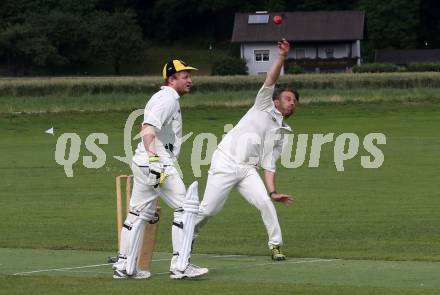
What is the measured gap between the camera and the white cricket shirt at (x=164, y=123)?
12.7 m

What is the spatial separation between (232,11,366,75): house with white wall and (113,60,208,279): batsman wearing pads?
353ft

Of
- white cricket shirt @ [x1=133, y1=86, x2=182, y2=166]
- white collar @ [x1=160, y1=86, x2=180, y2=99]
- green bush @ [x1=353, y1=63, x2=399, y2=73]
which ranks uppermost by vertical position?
green bush @ [x1=353, y1=63, x2=399, y2=73]

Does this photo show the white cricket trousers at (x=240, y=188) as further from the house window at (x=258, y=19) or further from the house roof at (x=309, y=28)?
the house window at (x=258, y=19)

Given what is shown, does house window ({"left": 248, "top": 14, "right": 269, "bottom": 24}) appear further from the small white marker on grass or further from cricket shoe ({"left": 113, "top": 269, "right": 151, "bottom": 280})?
cricket shoe ({"left": 113, "top": 269, "right": 151, "bottom": 280})

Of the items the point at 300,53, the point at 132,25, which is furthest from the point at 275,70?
the point at 132,25

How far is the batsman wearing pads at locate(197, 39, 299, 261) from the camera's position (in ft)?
46.9

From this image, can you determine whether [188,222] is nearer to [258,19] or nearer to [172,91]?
[172,91]

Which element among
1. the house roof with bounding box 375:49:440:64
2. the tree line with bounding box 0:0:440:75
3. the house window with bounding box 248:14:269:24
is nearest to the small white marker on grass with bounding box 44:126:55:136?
the tree line with bounding box 0:0:440:75

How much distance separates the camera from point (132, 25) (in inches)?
5044

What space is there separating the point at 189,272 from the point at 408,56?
110 metres

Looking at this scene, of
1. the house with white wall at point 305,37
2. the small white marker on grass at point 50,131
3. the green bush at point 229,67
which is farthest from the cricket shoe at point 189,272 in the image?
the house with white wall at point 305,37

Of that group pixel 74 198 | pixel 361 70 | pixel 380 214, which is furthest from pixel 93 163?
pixel 361 70

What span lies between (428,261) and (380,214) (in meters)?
7.04

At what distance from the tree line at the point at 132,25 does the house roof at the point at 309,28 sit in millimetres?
5138
